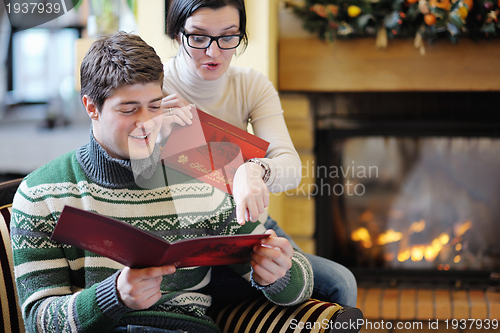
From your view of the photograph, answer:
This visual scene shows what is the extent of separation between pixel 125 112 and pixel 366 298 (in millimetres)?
1443

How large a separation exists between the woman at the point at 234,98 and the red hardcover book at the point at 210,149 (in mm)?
32

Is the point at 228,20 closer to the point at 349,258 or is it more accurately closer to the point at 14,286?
the point at 14,286

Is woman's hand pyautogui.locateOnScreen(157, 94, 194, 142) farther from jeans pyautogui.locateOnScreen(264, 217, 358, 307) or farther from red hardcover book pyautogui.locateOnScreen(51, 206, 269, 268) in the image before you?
jeans pyautogui.locateOnScreen(264, 217, 358, 307)

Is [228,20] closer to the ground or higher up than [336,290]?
higher up

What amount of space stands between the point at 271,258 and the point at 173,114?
0.37 meters

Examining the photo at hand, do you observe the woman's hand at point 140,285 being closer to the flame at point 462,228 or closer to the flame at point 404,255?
the flame at point 404,255

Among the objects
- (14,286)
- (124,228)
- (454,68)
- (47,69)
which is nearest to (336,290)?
(124,228)

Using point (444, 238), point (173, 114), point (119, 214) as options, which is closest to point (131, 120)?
point (173, 114)

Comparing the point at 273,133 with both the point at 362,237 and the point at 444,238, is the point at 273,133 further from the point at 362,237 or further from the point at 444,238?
the point at 444,238

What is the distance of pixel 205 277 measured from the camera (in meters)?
1.03

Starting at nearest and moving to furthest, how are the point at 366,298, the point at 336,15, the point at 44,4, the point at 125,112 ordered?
the point at 125,112 → the point at 336,15 → the point at 366,298 → the point at 44,4

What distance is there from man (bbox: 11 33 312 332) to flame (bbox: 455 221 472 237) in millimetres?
1330

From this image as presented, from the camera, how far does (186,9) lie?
1004 millimetres

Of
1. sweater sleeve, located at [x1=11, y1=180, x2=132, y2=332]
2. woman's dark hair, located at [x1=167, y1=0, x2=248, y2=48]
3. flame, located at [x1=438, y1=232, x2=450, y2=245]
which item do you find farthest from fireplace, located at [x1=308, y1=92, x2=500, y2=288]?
sweater sleeve, located at [x1=11, y1=180, x2=132, y2=332]
